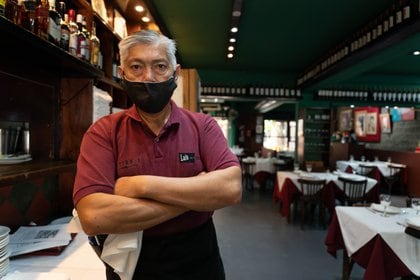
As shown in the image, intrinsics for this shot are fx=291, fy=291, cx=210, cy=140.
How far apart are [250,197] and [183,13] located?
14.4ft

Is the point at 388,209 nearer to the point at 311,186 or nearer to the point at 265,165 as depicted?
the point at 311,186

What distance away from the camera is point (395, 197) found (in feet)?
23.7

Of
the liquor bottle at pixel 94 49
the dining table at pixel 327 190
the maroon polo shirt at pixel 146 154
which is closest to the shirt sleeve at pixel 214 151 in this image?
the maroon polo shirt at pixel 146 154

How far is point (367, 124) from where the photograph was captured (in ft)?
30.2

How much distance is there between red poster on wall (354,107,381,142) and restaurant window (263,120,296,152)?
6.06 metres

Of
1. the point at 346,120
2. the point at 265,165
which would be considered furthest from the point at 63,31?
the point at 346,120

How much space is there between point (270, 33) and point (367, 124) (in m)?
5.78

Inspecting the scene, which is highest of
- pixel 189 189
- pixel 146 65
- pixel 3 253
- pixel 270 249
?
pixel 146 65

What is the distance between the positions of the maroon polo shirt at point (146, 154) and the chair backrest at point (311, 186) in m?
3.91

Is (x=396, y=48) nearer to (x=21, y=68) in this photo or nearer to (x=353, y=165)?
(x=353, y=165)

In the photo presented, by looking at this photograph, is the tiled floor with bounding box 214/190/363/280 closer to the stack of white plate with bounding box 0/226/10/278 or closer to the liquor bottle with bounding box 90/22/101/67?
the stack of white plate with bounding box 0/226/10/278

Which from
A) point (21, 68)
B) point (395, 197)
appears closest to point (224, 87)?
point (395, 197)

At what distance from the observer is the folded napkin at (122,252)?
3.15 feet

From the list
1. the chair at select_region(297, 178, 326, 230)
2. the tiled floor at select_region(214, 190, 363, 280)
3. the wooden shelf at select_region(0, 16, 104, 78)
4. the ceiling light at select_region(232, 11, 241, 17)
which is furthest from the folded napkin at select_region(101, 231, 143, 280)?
the chair at select_region(297, 178, 326, 230)
